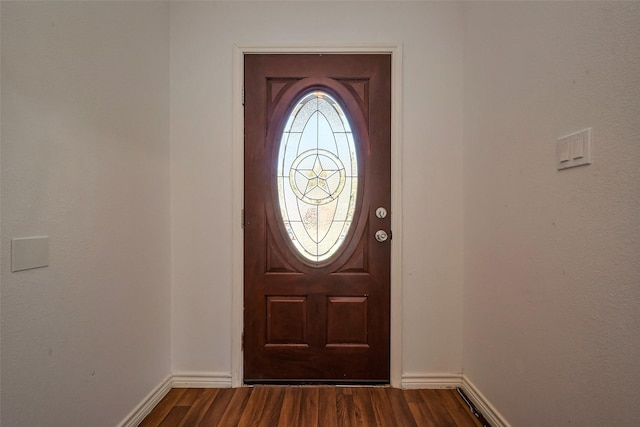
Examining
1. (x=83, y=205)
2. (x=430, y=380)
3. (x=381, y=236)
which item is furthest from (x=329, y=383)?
(x=83, y=205)

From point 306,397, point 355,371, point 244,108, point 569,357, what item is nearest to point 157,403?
point 306,397

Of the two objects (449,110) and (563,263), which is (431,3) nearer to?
(449,110)

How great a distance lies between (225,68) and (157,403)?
6.82 ft

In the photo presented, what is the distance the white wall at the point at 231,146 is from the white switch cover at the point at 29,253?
0.90m

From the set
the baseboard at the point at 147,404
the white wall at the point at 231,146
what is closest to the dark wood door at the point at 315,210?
the white wall at the point at 231,146

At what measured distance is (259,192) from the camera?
201 centimetres

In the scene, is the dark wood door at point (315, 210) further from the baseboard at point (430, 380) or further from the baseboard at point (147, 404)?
the baseboard at point (147, 404)

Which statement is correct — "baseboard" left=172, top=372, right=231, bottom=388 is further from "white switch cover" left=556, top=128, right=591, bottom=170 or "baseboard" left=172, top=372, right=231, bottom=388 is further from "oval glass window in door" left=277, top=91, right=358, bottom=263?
"white switch cover" left=556, top=128, right=591, bottom=170

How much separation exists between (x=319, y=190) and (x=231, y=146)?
2.08 ft

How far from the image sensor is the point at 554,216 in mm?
1188

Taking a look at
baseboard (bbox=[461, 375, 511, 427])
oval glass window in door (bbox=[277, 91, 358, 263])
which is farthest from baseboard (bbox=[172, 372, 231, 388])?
baseboard (bbox=[461, 375, 511, 427])

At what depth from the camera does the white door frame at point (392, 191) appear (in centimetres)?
197

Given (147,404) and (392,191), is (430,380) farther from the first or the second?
(147,404)

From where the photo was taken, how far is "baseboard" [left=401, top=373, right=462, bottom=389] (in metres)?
1.96
